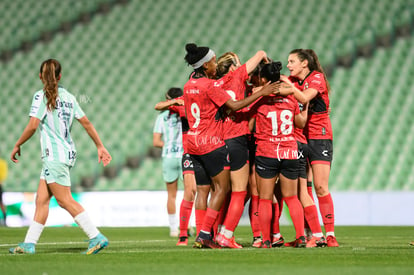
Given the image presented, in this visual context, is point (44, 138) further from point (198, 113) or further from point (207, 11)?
point (207, 11)

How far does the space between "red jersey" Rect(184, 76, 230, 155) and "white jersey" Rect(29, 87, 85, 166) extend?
1.30 m

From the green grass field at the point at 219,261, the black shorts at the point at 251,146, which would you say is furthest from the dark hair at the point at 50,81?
the black shorts at the point at 251,146

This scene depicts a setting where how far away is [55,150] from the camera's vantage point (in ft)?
22.7

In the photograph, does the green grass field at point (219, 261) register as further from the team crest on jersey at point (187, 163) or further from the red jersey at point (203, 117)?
the team crest on jersey at point (187, 163)

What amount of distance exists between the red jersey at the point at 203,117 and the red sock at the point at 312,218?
1.25 metres

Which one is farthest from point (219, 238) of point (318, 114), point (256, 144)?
point (318, 114)

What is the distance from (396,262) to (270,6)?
638 inches

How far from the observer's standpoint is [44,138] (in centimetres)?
696

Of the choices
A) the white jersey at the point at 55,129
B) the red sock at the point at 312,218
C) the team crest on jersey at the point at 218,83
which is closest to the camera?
the white jersey at the point at 55,129

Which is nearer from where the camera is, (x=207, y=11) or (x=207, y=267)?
(x=207, y=267)

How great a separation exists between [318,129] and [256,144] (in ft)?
2.60

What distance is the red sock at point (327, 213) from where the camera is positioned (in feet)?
25.9

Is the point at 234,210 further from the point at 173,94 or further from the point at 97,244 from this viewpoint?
the point at 173,94

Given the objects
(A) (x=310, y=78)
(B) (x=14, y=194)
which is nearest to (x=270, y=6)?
Result: (B) (x=14, y=194)
